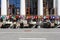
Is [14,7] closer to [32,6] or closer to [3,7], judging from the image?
[3,7]

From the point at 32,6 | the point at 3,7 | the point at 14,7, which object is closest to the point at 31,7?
the point at 32,6

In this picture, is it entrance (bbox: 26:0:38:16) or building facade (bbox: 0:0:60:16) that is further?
entrance (bbox: 26:0:38:16)

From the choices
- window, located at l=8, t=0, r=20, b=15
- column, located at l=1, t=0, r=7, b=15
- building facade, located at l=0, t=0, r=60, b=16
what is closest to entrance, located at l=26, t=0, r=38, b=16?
building facade, located at l=0, t=0, r=60, b=16

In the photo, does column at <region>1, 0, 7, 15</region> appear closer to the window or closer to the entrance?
the window

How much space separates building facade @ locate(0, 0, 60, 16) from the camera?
140 ft

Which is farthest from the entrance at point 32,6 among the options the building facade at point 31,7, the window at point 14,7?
the window at point 14,7

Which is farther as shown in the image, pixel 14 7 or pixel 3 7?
pixel 14 7

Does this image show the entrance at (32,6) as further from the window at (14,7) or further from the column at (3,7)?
the column at (3,7)

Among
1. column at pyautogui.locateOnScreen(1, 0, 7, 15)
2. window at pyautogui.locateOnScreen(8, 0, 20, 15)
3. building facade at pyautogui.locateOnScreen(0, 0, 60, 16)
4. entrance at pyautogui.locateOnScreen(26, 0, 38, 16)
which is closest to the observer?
column at pyautogui.locateOnScreen(1, 0, 7, 15)

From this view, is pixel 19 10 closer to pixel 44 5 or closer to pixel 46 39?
pixel 44 5

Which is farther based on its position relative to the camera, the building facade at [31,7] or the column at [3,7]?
the building facade at [31,7]

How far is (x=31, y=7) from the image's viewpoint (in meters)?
48.4

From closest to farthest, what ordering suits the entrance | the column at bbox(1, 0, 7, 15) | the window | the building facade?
the column at bbox(1, 0, 7, 15) < the building facade < the window < the entrance

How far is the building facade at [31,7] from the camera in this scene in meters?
42.8
